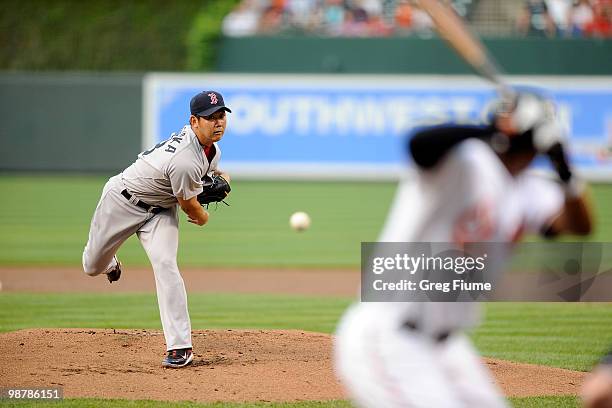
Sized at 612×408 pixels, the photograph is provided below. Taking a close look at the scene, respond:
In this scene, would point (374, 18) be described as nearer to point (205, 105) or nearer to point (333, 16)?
point (333, 16)

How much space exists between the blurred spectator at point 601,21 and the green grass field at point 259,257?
4.32 meters

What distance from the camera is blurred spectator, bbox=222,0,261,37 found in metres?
23.8

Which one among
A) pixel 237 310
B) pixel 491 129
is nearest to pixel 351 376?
pixel 491 129

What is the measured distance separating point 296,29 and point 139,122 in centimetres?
434

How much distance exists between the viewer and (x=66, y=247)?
1424 cm

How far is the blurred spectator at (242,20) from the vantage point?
2382 centimetres

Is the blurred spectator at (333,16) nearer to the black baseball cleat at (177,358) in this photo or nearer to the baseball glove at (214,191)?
the baseball glove at (214,191)

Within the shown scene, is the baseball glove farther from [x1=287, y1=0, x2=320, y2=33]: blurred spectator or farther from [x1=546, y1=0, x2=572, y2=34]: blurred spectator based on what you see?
[x1=546, y1=0, x2=572, y2=34]: blurred spectator

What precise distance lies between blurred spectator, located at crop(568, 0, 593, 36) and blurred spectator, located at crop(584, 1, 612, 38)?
0.32 feet

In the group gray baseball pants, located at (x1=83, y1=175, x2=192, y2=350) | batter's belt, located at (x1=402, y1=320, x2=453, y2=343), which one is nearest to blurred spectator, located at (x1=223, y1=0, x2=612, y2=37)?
gray baseball pants, located at (x1=83, y1=175, x2=192, y2=350)

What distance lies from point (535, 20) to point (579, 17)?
3.55 ft

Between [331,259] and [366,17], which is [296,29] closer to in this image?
[366,17]

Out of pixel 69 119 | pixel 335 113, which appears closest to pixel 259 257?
pixel 335 113

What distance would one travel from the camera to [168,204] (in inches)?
265
